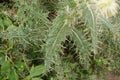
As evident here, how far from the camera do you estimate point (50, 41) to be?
72.1 inches

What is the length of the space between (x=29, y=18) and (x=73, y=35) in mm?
479

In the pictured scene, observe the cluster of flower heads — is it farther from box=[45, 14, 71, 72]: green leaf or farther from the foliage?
box=[45, 14, 71, 72]: green leaf

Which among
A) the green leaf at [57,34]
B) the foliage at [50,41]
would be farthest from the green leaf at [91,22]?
the green leaf at [57,34]

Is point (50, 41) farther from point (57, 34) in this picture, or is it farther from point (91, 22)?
point (91, 22)

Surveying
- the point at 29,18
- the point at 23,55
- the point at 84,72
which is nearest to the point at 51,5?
the point at 29,18

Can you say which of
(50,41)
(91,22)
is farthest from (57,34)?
(91,22)

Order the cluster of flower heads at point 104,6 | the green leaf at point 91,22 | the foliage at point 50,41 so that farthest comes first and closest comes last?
the foliage at point 50,41
the cluster of flower heads at point 104,6
the green leaf at point 91,22

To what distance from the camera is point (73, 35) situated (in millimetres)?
1979

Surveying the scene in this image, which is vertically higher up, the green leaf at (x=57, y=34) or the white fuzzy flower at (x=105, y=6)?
the white fuzzy flower at (x=105, y=6)

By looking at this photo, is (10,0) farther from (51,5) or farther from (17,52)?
(17,52)

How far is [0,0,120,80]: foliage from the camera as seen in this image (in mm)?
1819

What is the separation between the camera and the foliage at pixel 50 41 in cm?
182

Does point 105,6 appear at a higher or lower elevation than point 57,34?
higher

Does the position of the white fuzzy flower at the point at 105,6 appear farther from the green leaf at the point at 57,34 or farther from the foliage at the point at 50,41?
the green leaf at the point at 57,34
